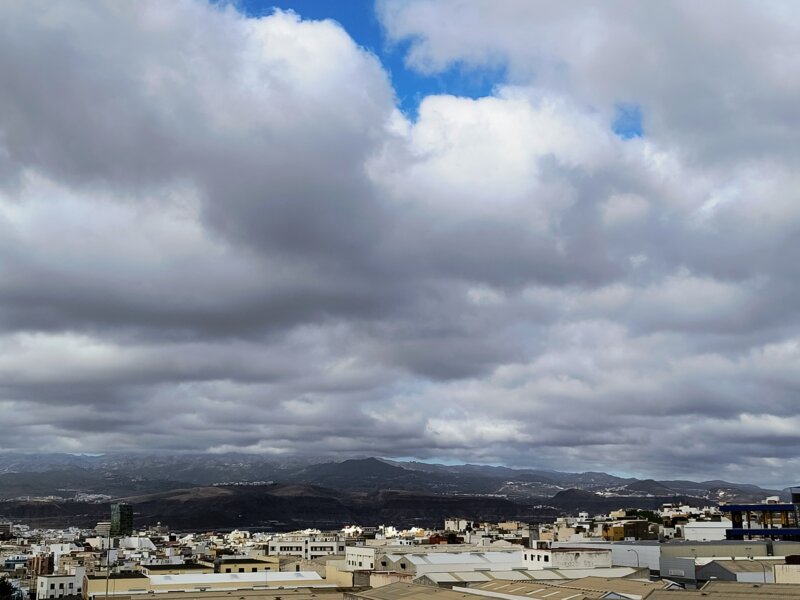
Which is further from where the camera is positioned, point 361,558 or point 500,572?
point 361,558

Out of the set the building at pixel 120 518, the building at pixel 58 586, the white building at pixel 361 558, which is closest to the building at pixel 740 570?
the white building at pixel 361 558

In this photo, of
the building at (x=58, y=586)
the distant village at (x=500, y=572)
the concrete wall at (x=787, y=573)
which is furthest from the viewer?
the building at (x=58, y=586)

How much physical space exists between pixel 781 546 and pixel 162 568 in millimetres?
Answer: 78148

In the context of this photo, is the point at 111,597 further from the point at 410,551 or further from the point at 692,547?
the point at 692,547

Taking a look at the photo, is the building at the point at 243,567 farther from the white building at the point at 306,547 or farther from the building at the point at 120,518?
the white building at the point at 306,547

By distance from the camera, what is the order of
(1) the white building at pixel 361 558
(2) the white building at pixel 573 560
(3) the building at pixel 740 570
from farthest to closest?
(1) the white building at pixel 361 558, (2) the white building at pixel 573 560, (3) the building at pixel 740 570

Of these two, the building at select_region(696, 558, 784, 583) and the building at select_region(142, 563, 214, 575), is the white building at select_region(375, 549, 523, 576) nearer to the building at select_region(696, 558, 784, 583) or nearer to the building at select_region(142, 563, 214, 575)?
the building at select_region(696, 558, 784, 583)

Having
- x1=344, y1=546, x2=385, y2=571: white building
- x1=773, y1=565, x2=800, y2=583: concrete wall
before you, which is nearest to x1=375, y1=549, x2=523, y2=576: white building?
x1=344, y1=546, x2=385, y2=571: white building

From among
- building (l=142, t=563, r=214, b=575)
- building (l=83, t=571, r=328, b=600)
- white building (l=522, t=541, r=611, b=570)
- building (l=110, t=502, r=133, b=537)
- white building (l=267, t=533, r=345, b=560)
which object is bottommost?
white building (l=267, t=533, r=345, b=560)

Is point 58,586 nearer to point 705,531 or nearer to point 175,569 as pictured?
point 175,569

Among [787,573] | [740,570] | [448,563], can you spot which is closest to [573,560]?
[448,563]

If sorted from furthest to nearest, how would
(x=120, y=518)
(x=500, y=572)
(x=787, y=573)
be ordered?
→ (x=500, y=572) → (x=787, y=573) → (x=120, y=518)

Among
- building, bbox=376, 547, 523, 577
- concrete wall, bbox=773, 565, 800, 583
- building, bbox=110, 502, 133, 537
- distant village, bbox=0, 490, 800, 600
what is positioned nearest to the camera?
building, bbox=110, 502, 133, 537

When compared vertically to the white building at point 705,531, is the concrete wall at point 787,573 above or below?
above
